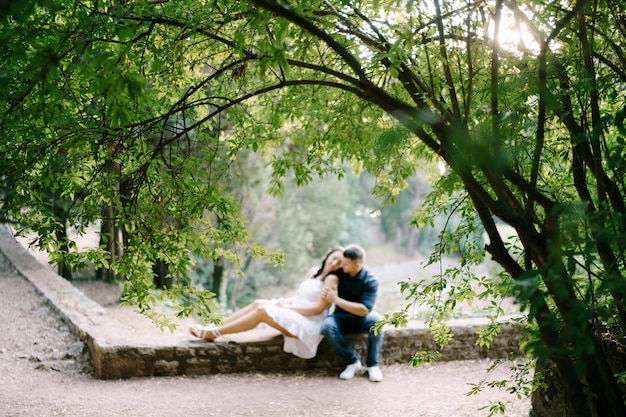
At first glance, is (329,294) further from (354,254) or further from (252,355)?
(252,355)

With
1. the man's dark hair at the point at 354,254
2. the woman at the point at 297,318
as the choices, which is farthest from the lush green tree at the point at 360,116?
the woman at the point at 297,318

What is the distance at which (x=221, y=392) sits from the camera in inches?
207

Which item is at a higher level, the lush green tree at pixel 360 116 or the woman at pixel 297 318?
the lush green tree at pixel 360 116

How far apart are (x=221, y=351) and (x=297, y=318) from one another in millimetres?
874

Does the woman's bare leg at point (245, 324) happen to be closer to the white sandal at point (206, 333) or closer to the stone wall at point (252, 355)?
the white sandal at point (206, 333)

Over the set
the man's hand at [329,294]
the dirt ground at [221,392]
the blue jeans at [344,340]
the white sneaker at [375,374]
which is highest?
the man's hand at [329,294]

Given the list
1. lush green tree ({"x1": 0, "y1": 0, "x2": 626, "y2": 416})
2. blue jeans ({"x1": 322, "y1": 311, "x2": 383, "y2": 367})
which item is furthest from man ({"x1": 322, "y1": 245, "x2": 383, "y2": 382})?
lush green tree ({"x1": 0, "y1": 0, "x2": 626, "y2": 416})

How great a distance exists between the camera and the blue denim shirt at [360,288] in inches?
237

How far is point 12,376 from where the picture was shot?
214 inches

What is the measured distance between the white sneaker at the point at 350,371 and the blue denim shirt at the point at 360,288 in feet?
1.91

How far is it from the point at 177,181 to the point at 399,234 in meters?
25.7

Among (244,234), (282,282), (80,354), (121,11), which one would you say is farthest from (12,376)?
(282,282)

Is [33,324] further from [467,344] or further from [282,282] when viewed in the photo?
[282,282]

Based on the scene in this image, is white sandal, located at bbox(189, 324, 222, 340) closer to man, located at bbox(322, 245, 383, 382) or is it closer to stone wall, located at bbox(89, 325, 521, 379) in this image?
stone wall, located at bbox(89, 325, 521, 379)
